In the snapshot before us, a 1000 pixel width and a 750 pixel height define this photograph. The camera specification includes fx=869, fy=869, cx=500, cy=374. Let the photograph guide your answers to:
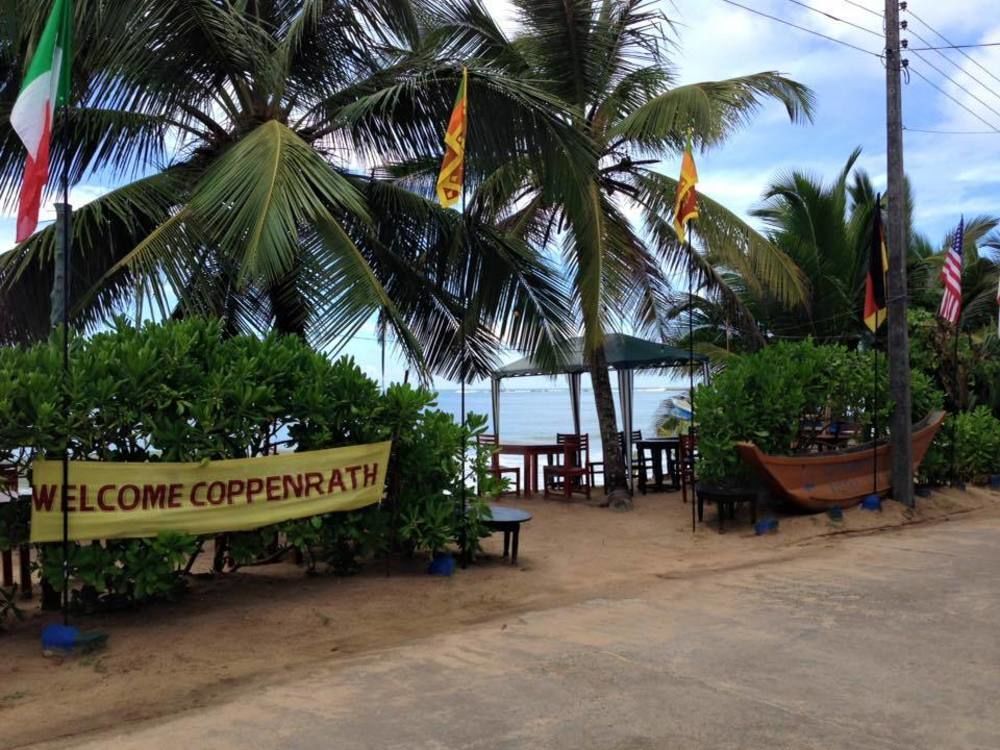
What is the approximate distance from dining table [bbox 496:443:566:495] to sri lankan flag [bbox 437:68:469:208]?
570 centimetres

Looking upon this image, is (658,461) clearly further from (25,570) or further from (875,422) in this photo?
(25,570)

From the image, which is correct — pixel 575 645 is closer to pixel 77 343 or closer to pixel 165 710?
pixel 165 710

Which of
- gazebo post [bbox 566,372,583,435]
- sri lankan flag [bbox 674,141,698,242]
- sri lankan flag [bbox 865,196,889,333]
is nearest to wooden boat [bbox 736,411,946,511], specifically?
sri lankan flag [bbox 865,196,889,333]

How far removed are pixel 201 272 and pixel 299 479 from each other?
269 cm

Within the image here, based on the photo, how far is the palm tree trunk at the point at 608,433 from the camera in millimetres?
12836

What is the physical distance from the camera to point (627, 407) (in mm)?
14086

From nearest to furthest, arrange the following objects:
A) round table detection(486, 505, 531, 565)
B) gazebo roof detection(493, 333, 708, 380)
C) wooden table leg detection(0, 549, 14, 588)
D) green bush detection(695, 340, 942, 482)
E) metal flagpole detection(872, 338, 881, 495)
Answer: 1. wooden table leg detection(0, 549, 14, 588)
2. round table detection(486, 505, 531, 565)
3. green bush detection(695, 340, 942, 482)
4. metal flagpole detection(872, 338, 881, 495)
5. gazebo roof detection(493, 333, 708, 380)

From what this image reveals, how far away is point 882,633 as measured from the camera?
240 inches

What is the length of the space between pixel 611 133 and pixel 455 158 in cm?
522

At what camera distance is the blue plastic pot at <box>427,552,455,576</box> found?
7.73 meters

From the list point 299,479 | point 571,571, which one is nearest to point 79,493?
point 299,479

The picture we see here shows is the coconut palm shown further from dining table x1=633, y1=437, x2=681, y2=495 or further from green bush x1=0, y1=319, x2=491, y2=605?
green bush x1=0, y1=319, x2=491, y2=605

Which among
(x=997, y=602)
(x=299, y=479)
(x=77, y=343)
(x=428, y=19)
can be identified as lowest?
(x=997, y=602)

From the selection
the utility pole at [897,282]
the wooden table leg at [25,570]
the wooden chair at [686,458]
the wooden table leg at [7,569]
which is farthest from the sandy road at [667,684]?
the wooden chair at [686,458]
